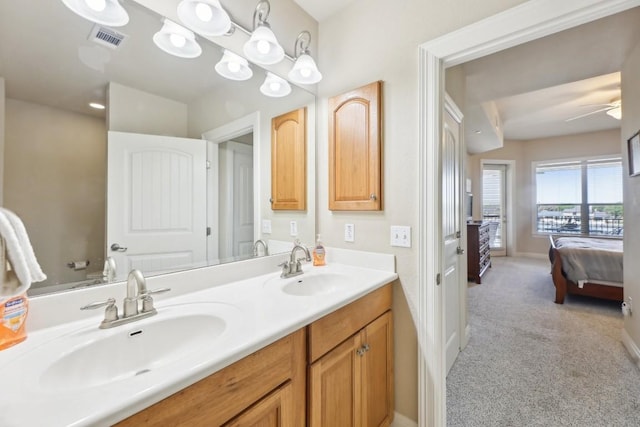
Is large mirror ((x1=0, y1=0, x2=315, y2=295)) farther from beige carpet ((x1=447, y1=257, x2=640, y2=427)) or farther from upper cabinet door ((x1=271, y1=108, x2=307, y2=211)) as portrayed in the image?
beige carpet ((x1=447, y1=257, x2=640, y2=427))

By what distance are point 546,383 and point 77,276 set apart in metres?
2.81

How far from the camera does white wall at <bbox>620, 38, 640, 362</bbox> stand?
202 cm

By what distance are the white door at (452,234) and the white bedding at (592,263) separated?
7.13 feet

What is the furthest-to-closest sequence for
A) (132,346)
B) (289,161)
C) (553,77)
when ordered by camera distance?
(553,77) < (289,161) < (132,346)

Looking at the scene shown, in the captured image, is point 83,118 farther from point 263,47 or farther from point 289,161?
point 289,161

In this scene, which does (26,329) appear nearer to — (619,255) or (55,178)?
(55,178)

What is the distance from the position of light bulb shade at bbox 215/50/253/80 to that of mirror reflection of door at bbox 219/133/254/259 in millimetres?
329

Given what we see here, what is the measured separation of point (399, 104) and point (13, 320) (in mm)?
1774

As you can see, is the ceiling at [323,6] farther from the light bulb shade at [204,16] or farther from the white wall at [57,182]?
the white wall at [57,182]

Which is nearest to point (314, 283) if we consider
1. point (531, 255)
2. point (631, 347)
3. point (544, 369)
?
point (544, 369)

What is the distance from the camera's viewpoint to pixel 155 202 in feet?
4.07

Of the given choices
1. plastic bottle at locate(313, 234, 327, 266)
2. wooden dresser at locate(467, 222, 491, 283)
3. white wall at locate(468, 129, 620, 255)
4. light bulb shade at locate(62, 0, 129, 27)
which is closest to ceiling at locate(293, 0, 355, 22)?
light bulb shade at locate(62, 0, 129, 27)

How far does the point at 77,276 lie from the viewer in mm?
1003

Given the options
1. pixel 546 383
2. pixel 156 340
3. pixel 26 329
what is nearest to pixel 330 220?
pixel 156 340
